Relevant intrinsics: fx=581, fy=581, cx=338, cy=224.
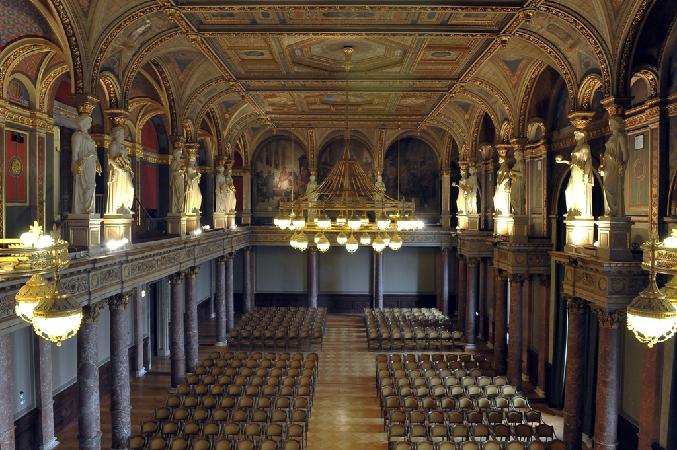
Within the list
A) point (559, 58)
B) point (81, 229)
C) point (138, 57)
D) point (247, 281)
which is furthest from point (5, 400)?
point (247, 281)

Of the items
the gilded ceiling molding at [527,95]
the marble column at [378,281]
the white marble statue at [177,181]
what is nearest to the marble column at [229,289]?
the white marble statue at [177,181]

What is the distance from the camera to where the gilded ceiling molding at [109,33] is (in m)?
11.5

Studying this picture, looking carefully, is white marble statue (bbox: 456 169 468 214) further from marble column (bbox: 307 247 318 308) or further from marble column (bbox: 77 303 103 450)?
marble column (bbox: 77 303 103 450)

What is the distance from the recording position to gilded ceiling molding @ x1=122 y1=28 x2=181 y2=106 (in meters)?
13.0

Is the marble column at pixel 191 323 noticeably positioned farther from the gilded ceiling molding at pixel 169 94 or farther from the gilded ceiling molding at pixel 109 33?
the gilded ceiling molding at pixel 109 33

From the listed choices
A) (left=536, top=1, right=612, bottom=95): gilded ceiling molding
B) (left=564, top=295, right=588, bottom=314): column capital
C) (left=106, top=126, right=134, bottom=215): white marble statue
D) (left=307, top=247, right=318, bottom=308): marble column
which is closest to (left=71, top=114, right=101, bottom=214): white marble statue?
(left=106, top=126, right=134, bottom=215): white marble statue

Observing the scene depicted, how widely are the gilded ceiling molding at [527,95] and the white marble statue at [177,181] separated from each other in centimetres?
→ 1041

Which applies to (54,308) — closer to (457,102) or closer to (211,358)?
(211,358)

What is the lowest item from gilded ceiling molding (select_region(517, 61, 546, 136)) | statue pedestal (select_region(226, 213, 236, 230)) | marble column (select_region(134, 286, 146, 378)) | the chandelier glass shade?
marble column (select_region(134, 286, 146, 378))

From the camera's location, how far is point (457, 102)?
23.1 meters

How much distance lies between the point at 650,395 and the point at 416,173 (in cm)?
2132

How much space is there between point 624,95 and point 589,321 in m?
6.40

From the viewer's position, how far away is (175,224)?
18.2 m

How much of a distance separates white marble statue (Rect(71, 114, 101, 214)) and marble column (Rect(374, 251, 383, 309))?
67.6ft
